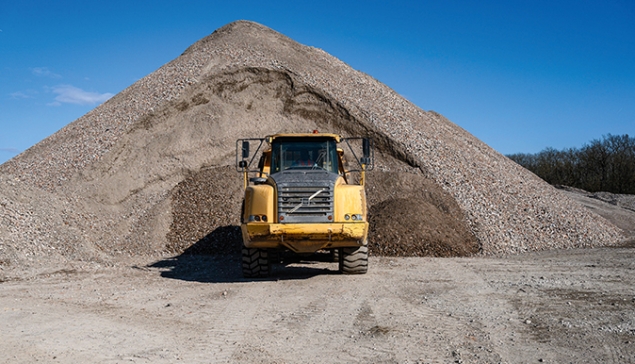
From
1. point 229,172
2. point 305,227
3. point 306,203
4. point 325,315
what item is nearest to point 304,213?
point 306,203

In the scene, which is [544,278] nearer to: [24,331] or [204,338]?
[204,338]

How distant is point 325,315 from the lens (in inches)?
318

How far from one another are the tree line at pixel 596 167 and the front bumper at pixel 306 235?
37.4 metres

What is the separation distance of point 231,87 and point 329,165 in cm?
1481

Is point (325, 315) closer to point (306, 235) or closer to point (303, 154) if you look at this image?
point (306, 235)

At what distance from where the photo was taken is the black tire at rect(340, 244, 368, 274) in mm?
11680

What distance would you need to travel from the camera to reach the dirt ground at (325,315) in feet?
19.9

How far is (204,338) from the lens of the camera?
267 inches

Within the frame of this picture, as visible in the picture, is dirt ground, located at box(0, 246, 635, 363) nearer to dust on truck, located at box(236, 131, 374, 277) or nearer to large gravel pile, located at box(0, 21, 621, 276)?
dust on truck, located at box(236, 131, 374, 277)

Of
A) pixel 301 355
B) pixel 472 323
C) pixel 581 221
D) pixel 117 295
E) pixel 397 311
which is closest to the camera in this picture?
pixel 301 355

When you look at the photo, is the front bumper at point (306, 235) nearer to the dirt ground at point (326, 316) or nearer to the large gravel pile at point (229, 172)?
the dirt ground at point (326, 316)

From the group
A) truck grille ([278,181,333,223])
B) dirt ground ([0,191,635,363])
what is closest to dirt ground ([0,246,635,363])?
dirt ground ([0,191,635,363])

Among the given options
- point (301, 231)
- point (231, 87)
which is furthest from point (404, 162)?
point (301, 231)

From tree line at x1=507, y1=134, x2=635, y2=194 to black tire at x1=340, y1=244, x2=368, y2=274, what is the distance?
119ft
